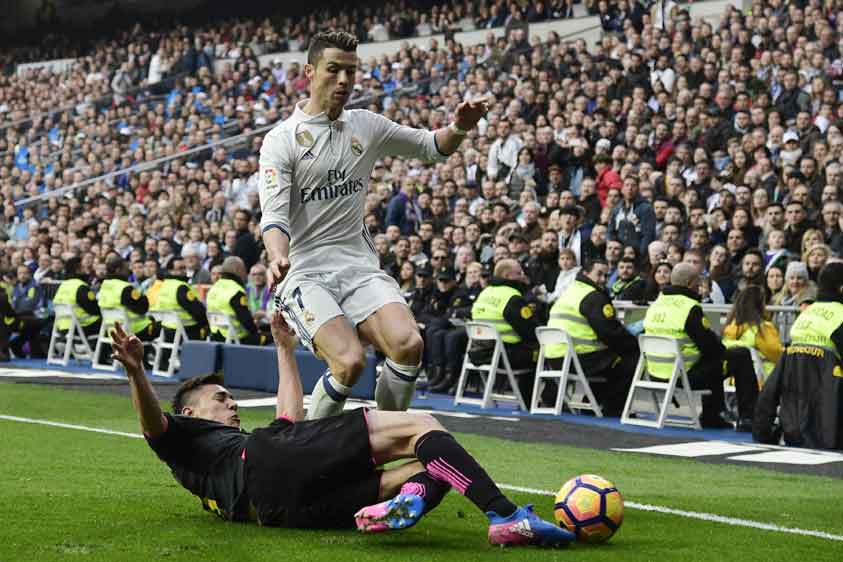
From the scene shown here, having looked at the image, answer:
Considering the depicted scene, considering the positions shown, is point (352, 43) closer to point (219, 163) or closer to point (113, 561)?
point (113, 561)

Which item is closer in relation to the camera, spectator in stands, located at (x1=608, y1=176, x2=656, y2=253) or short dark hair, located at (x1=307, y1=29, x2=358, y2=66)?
short dark hair, located at (x1=307, y1=29, x2=358, y2=66)

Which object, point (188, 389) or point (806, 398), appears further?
point (806, 398)

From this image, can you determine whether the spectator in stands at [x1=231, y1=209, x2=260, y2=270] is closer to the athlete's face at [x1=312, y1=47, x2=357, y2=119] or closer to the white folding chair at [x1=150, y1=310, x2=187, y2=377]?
the white folding chair at [x1=150, y1=310, x2=187, y2=377]

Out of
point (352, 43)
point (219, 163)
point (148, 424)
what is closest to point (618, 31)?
point (219, 163)

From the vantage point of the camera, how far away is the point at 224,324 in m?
19.0

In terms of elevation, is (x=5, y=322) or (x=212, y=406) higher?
(x=212, y=406)

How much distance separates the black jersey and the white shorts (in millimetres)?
1024

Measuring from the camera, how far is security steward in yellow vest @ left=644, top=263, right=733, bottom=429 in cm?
1342

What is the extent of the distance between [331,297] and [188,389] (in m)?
1.02

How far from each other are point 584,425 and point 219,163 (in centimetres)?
1702

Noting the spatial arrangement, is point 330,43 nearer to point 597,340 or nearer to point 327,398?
point 327,398

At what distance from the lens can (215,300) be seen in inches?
750

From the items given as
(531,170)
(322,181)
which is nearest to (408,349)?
(322,181)

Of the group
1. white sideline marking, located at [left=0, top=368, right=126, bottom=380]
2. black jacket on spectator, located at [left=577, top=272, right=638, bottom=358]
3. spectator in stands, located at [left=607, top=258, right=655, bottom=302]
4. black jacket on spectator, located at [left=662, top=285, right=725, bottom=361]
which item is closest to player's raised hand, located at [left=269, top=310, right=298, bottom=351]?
black jacket on spectator, located at [left=662, top=285, right=725, bottom=361]
